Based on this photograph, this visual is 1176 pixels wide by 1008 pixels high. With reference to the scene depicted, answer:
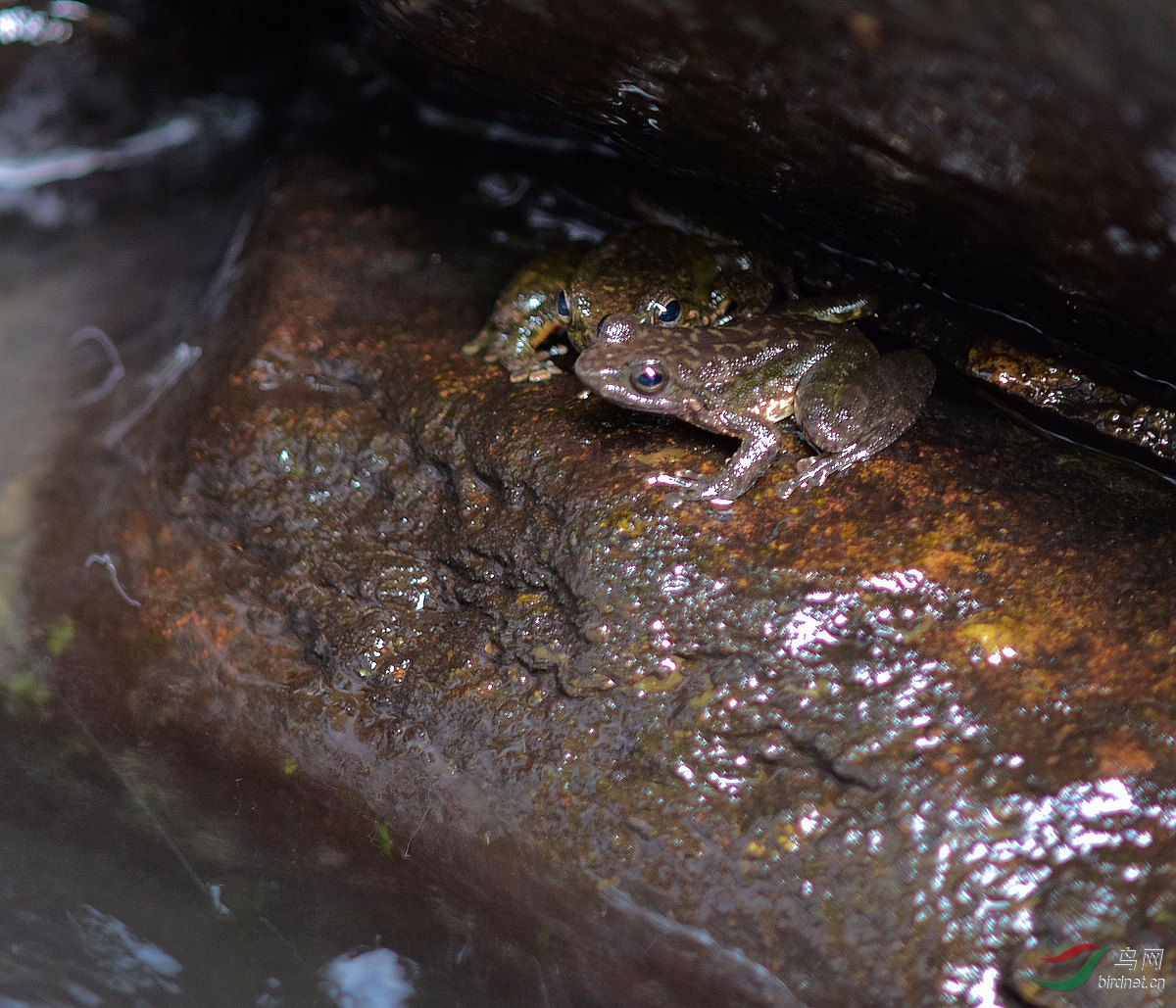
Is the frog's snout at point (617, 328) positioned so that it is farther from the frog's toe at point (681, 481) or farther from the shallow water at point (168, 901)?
the shallow water at point (168, 901)

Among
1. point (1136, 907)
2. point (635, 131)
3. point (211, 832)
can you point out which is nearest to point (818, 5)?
point (635, 131)

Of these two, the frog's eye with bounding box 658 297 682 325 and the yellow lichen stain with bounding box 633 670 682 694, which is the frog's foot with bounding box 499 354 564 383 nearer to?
the frog's eye with bounding box 658 297 682 325

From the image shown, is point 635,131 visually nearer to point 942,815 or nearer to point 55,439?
point 942,815

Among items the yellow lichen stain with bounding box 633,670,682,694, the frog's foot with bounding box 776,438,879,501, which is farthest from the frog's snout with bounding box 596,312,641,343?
the yellow lichen stain with bounding box 633,670,682,694

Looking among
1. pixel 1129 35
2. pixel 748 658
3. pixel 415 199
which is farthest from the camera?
pixel 415 199

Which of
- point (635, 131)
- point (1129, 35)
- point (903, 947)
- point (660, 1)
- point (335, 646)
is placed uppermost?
point (1129, 35)

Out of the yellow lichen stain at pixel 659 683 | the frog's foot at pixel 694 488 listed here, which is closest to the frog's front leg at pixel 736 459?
the frog's foot at pixel 694 488
